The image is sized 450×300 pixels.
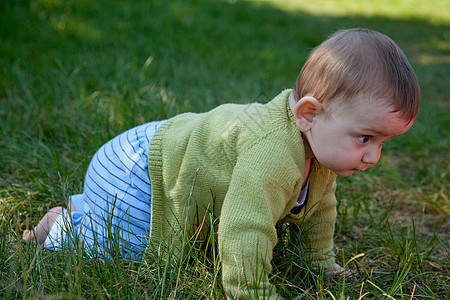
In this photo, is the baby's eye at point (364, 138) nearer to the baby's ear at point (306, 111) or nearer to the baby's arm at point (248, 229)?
the baby's ear at point (306, 111)

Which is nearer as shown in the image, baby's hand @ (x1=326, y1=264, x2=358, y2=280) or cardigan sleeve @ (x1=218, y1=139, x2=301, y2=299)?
cardigan sleeve @ (x1=218, y1=139, x2=301, y2=299)

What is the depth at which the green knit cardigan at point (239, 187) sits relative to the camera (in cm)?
166

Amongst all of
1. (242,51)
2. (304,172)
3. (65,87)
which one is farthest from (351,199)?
(242,51)

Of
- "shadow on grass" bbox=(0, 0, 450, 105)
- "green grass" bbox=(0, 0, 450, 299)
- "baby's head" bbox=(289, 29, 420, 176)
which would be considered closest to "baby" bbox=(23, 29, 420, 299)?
"baby's head" bbox=(289, 29, 420, 176)

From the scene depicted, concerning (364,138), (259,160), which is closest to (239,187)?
(259,160)

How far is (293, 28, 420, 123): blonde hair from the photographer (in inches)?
64.1

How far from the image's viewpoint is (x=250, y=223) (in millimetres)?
1646

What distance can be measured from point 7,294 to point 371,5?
12646mm

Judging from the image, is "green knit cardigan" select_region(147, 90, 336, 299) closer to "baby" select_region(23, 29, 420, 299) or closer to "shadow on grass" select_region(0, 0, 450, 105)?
"baby" select_region(23, 29, 420, 299)

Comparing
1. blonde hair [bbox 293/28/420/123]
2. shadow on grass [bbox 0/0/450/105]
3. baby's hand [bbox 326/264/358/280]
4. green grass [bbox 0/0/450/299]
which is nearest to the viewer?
blonde hair [bbox 293/28/420/123]

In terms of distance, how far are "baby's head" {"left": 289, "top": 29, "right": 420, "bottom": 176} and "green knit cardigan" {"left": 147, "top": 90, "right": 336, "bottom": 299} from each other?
0.36 ft

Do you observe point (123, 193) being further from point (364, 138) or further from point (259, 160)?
point (364, 138)

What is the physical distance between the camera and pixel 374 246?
7.78 ft

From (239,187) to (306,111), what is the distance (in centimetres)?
39
